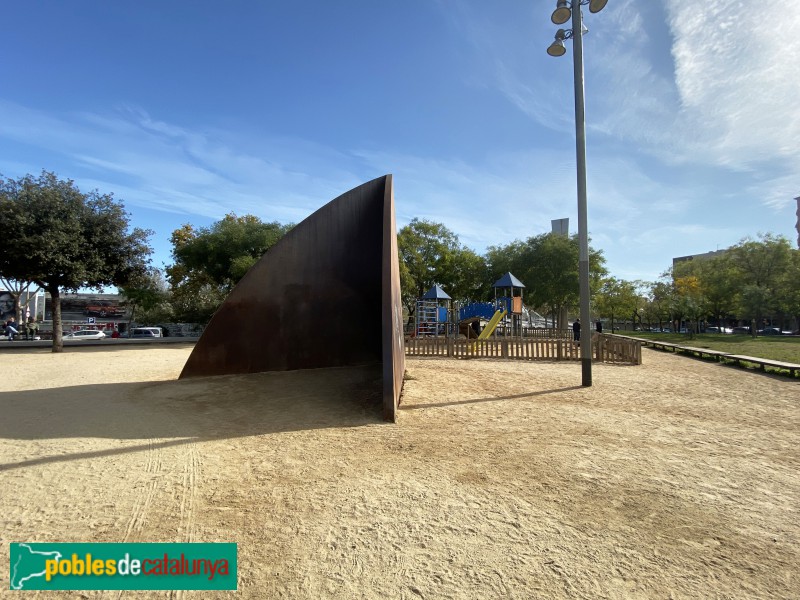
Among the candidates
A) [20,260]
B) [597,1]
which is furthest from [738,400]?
[20,260]

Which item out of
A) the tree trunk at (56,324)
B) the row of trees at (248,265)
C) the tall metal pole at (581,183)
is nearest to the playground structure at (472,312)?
the row of trees at (248,265)

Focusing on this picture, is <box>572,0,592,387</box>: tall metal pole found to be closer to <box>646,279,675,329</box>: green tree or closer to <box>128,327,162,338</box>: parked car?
<box>128,327,162,338</box>: parked car

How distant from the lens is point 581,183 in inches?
414

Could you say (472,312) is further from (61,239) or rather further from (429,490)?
(429,490)

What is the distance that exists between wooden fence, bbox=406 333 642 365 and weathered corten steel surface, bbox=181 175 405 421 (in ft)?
24.0

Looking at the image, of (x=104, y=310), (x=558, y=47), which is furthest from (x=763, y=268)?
(x=104, y=310)

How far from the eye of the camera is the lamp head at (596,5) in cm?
941

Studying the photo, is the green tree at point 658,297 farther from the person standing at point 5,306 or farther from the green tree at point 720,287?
the person standing at point 5,306

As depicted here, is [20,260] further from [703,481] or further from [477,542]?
[703,481]

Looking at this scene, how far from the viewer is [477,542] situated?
3.35m

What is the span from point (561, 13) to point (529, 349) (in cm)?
1166

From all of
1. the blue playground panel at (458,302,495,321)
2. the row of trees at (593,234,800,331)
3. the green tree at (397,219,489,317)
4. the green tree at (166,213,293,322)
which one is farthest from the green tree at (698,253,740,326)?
the green tree at (166,213,293,322)

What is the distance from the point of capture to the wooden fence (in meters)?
16.0

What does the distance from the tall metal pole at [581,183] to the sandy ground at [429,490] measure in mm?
1848
